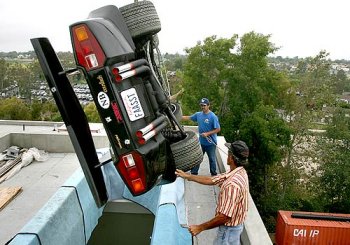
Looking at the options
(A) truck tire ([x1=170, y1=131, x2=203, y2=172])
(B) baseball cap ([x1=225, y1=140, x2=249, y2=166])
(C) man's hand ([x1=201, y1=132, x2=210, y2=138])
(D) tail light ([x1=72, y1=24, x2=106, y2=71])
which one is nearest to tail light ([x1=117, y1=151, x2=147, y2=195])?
(A) truck tire ([x1=170, y1=131, x2=203, y2=172])

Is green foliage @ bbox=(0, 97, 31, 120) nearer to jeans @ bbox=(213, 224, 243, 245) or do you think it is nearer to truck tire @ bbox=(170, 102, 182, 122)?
truck tire @ bbox=(170, 102, 182, 122)

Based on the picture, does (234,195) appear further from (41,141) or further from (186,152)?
(41,141)

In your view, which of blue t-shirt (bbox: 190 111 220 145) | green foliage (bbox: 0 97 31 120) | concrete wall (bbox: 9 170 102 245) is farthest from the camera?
green foliage (bbox: 0 97 31 120)

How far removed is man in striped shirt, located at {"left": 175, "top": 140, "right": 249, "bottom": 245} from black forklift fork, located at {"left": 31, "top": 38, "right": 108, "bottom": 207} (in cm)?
71

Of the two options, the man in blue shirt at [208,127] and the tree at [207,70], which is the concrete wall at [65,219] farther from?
the tree at [207,70]

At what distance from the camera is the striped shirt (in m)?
3.17

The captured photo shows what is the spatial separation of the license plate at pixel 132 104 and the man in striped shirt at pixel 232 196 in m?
0.78

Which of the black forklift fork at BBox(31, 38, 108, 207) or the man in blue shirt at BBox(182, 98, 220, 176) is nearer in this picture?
the black forklift fork at BBox(31, 38, 108, 207)

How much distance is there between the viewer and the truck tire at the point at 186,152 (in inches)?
117

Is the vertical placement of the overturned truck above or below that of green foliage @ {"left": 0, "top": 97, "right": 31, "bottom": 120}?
above

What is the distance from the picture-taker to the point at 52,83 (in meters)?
2.58

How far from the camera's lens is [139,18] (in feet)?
9.06

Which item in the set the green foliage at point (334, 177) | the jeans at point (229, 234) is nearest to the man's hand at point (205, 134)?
the jeans at point (229, 234)

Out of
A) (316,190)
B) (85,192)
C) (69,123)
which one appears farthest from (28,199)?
(316,190)
